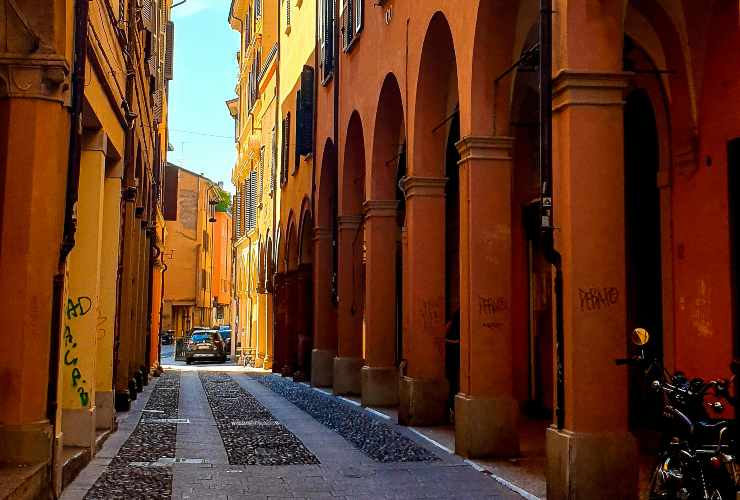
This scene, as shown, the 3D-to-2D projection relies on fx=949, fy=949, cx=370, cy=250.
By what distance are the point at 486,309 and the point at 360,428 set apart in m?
3.62

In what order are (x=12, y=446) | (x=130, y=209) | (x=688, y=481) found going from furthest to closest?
(x=130, y=209), (x=12, y=446), (x=688, y=481)

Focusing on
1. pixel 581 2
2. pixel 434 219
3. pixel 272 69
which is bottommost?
pixel 434 219

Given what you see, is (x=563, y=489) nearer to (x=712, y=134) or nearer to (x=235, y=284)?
(x=712, y=134)

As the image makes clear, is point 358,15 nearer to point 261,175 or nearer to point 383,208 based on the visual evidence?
point 383,208

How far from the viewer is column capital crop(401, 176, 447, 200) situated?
40.9 feet

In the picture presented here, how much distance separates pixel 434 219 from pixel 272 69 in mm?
22645

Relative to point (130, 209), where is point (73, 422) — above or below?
below

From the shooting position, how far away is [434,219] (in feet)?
41.0

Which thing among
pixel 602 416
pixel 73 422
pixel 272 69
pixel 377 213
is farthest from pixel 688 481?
pixel 272 69

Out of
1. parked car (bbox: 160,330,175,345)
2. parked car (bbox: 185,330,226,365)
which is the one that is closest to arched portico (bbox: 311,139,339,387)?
parked car (bbox: 185,330,226,365)

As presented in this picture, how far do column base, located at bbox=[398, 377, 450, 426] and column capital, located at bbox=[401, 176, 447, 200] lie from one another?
2442 mm

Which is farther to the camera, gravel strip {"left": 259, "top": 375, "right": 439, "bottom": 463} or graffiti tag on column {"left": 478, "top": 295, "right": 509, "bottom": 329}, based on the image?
gravel strip {"left": 259, "top": 375, "right": 439, "bottom": 463}

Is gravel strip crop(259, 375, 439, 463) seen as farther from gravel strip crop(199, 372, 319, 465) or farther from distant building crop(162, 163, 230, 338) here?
distant building crop(162, 163, 230, 338)

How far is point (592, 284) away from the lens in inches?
289
